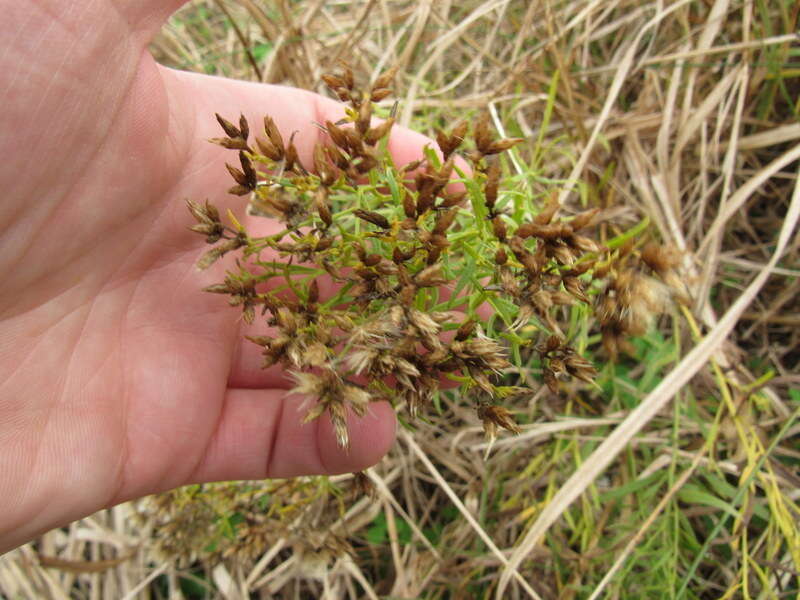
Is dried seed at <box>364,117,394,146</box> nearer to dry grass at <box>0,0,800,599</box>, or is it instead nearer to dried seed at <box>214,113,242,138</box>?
dried seed at <box>214,113,242,138</box>

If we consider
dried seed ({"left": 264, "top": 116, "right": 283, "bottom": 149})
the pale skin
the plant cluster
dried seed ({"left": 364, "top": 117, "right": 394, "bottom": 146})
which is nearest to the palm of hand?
the pale skin

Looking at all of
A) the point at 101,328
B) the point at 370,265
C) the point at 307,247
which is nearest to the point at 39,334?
the point at 101,328

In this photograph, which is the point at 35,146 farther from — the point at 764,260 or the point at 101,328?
the point at 764,260

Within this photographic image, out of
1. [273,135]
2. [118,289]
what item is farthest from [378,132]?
[118,289]

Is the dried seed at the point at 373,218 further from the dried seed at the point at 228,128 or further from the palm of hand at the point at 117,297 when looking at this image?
the palm of hand at the point at 117,297

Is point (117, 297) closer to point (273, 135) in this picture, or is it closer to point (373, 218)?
point (273, 135)

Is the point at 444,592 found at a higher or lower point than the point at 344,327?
lower

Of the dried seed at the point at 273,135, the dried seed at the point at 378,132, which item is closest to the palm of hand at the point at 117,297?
the dried seed at the point at 273,135
